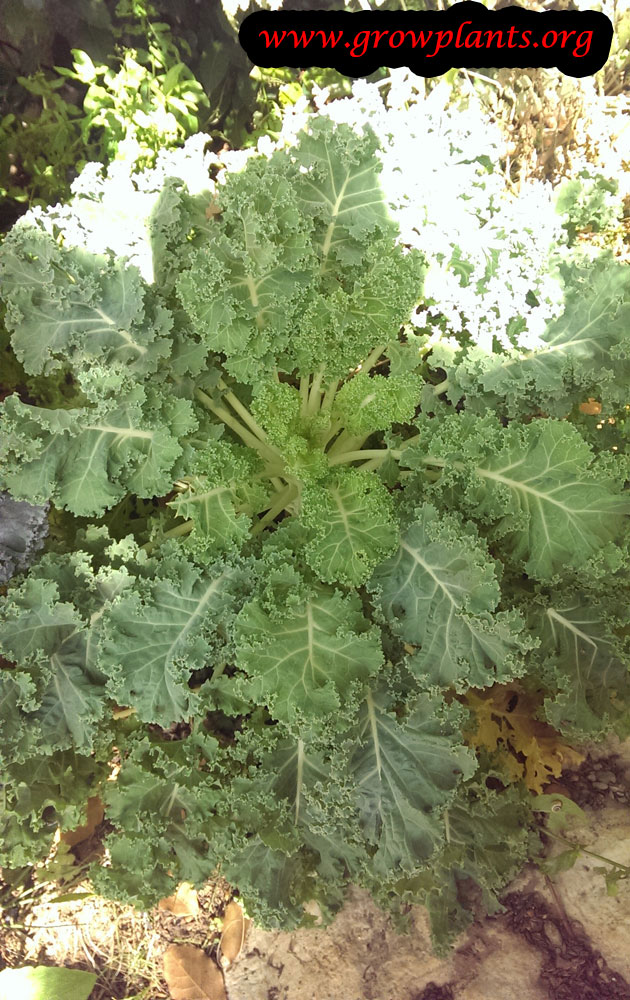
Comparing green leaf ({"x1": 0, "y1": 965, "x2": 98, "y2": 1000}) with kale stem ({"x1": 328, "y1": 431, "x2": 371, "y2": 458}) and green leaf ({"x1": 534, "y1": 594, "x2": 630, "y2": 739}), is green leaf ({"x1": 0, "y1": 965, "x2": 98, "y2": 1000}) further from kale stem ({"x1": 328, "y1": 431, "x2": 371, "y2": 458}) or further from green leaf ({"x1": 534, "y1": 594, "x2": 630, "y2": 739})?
kale stem ({"x1": 328, "y1": 431, "x2": 371, "y2": 458})

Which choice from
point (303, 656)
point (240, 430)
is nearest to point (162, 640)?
point (303, 656)

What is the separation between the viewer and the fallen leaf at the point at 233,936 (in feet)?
8.84

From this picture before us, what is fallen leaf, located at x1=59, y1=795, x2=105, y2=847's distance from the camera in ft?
9.20

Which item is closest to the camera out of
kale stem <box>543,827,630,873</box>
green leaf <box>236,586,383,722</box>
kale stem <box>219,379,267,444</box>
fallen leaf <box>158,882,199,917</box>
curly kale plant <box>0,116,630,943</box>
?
green leaf <box>236,586,383,722</box>

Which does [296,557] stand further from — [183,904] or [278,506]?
[183,904]

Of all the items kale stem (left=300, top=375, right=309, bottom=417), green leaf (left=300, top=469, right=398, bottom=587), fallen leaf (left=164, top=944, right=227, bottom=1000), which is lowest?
fallen leaf (left=164, top=944, right=227, bottom=1000)

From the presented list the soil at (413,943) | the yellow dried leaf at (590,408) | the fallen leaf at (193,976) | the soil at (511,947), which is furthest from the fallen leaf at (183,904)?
the yellow dried leaf at (590,408)

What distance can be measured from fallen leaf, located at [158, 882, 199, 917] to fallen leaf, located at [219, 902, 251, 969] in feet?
0.50

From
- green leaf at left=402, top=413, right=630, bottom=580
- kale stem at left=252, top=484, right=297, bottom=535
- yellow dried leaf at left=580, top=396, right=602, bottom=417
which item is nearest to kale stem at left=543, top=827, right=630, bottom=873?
green leaf at left=402, top=413, right=630, bottom=580

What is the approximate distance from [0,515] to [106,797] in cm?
104

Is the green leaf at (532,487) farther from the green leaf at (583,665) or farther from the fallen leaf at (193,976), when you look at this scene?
the fallen leaf at (193,976)

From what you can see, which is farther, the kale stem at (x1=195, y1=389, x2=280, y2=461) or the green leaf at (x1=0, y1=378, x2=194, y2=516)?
the kale stem at (x1=195, y1=389, x2=280, y2=461)

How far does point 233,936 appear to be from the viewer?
271cm

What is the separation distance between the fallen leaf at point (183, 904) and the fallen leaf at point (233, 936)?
151 mm
